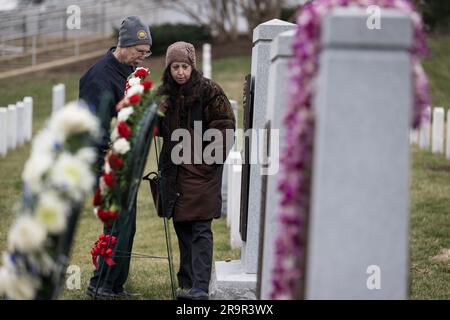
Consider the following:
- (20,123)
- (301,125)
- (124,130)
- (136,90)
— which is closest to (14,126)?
(20,123)

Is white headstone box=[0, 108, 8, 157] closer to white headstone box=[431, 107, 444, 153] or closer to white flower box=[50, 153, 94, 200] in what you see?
white headstone box=[431, 107, 444, 153]

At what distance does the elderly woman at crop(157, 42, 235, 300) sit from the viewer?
25.2ft

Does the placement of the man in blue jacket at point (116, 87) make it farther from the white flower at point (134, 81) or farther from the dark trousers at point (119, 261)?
the white flower at point (134, 81)

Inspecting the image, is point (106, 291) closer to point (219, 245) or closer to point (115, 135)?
point (115, 135)

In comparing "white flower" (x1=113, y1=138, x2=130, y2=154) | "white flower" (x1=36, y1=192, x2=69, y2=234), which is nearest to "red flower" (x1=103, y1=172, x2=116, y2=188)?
"white flower" (x1=113, y1=138, x2=130, y2=154)

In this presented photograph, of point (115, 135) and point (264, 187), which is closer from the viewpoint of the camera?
point (264, 187)

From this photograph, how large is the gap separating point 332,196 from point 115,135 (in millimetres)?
2585

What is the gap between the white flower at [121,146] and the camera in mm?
6398

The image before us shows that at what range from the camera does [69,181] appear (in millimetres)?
4672

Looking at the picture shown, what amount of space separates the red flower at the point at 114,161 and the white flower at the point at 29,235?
169 cm

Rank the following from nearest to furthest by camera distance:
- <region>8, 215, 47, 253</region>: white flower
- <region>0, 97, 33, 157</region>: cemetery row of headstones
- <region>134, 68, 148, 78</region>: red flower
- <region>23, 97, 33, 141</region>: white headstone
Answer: <region>8, 215, 47, 253</region>: white flower → <region>134, 68, 148, 78</region>: red flower → <region>0, 97, 33, 157</region>: cemetery row of headstones → <region>23, 97, 33, 141</region>: white headstone

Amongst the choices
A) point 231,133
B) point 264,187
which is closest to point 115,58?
point 231,133

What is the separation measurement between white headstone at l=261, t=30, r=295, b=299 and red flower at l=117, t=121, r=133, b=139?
1018 millimetres

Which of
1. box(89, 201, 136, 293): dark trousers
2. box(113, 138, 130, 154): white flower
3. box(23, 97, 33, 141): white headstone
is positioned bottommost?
box(23, 97, 33, 141): white headstone
